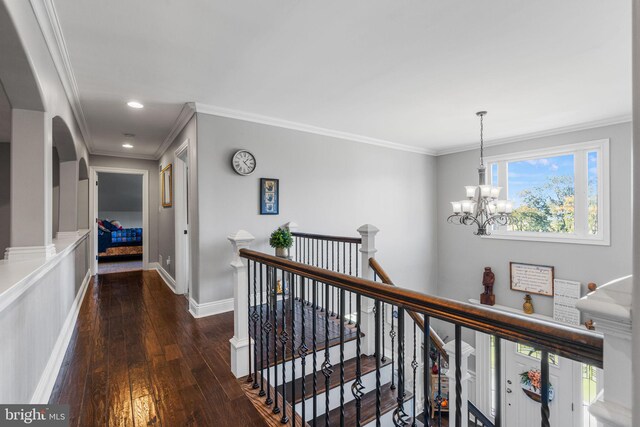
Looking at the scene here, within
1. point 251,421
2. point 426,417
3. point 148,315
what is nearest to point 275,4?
point 426,417

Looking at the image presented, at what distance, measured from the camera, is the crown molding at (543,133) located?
163 inches

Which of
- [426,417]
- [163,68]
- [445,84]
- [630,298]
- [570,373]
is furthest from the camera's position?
[570,373]

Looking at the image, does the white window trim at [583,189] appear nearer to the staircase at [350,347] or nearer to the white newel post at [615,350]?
the staircase at [350,347]

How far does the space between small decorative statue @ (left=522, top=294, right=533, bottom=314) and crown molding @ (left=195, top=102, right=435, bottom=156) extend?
3.12 meters

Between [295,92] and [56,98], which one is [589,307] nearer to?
[295,92]

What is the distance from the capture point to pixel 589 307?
618 millimetres

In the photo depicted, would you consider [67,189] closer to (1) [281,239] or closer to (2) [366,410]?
(1) [281,239]

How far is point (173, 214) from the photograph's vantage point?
475cm

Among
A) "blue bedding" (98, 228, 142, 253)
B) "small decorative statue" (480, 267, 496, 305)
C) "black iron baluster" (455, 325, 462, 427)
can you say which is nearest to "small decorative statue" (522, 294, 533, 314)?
"small decorative statue" (480, 267, 496, 305)

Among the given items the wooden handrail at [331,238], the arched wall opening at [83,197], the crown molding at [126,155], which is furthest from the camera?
the crown molding at [126,155]

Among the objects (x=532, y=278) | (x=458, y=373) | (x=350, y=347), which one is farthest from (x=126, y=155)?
(x=532, y=278)

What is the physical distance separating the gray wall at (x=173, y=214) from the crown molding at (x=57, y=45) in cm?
112

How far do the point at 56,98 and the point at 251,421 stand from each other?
2.74 meters

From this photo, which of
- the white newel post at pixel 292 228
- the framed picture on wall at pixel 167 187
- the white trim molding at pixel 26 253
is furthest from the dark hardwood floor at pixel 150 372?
the framed picture on wall at pixel 167 187
